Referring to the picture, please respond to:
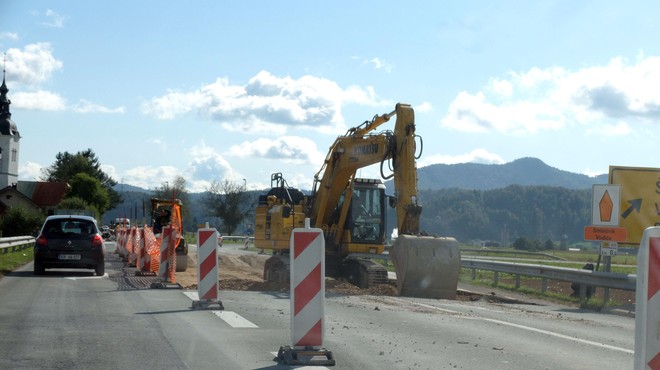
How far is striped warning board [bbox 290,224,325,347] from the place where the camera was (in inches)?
362

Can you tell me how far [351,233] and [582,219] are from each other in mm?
175971

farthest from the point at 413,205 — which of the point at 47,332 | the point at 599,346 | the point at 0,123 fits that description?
the point at 0,123

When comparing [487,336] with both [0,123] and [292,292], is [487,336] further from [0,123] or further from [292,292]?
[0,123]

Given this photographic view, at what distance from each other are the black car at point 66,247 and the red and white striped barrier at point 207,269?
30.5 ft

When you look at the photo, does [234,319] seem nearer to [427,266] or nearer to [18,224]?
[427,266]

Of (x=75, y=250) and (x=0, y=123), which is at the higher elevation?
(x=0, y=123)

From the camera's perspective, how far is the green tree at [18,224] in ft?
192

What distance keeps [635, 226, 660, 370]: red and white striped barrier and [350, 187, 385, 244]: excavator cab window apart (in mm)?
19282

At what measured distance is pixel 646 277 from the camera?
17.3 feet

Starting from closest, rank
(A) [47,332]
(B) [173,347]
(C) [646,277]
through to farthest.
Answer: (C) [646,277] < (B) [173,347] < (A) [47,332]

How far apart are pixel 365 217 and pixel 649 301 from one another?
1952 centimetres

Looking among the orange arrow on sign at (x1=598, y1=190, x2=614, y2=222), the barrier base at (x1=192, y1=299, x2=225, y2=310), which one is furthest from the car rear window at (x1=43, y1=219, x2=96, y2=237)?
the orange arrow on sign at (x1=598, y1=190, x2=614, y2=222)

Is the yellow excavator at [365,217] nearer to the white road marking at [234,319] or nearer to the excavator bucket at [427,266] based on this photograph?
the excavator bucket at [427,266]

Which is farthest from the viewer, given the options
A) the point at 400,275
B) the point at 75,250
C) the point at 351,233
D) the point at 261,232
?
the point at 261,232
